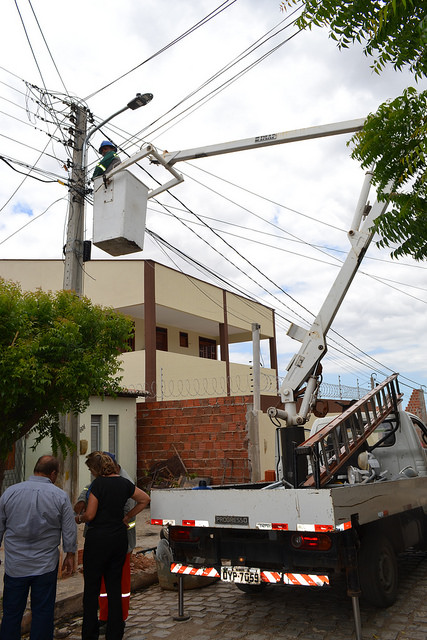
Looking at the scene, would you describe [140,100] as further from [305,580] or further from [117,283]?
[117,283]

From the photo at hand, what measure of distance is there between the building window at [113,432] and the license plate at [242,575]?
852 centimetres

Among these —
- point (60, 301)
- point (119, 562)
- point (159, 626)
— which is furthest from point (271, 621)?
point (60, 301)

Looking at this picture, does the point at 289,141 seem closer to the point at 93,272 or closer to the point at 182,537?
the point at 182,537

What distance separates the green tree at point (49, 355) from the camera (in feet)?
18.1

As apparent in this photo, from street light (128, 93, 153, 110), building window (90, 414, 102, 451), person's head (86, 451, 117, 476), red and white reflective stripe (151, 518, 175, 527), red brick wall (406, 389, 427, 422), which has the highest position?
street light (128, 93, 153, 110)

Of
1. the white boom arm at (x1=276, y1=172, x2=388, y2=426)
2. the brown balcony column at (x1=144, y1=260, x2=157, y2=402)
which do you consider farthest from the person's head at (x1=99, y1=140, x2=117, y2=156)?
the brown balcony column at (x1=144, y1=260, x2=157, y2=402)

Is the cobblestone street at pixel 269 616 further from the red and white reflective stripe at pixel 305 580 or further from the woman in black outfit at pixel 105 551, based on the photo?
the woman in black outfit at pixel 105 551

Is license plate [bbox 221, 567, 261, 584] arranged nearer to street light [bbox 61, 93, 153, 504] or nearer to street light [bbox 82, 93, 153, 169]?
street light [bbox 61, 93, 153, 504]

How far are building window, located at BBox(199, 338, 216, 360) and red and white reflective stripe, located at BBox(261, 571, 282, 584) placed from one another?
846 inches

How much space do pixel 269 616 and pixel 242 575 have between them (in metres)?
0.78

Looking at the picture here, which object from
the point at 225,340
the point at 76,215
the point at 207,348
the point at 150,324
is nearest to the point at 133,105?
the point at 76,215

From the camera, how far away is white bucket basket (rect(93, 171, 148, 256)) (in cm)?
641

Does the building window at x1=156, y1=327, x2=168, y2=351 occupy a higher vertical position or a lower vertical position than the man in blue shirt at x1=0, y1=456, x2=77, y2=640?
higher

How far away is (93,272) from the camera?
19203mm
